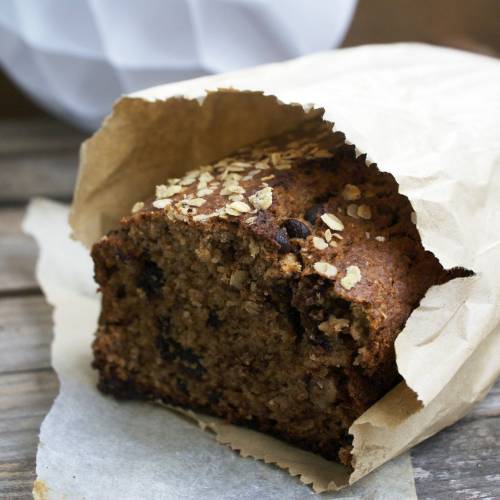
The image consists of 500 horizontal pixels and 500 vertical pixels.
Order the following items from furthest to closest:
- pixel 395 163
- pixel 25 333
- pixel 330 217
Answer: pixel 25 333, pixel 330 217, pixel 395 163

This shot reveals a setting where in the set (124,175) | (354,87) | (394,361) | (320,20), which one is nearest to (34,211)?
(124,175)

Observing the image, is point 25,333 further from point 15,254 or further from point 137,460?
point 137,460

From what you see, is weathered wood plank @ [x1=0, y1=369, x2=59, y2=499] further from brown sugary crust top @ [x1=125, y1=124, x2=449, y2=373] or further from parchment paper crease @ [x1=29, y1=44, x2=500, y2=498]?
brown sugary crust top @ [x1=125, y1=124, x2=449, y2=373]

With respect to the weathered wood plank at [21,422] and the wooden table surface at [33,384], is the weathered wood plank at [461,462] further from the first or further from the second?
the weathered wood plank at [21,422]

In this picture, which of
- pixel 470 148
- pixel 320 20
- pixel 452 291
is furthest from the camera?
pixel 320 20

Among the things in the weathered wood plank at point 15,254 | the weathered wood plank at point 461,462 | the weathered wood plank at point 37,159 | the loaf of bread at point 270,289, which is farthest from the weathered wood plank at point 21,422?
the weathered wood plank at point 37,159

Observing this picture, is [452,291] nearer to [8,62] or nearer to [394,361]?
[394,361]

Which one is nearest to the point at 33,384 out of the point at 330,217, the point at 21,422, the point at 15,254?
the point at 21,422
